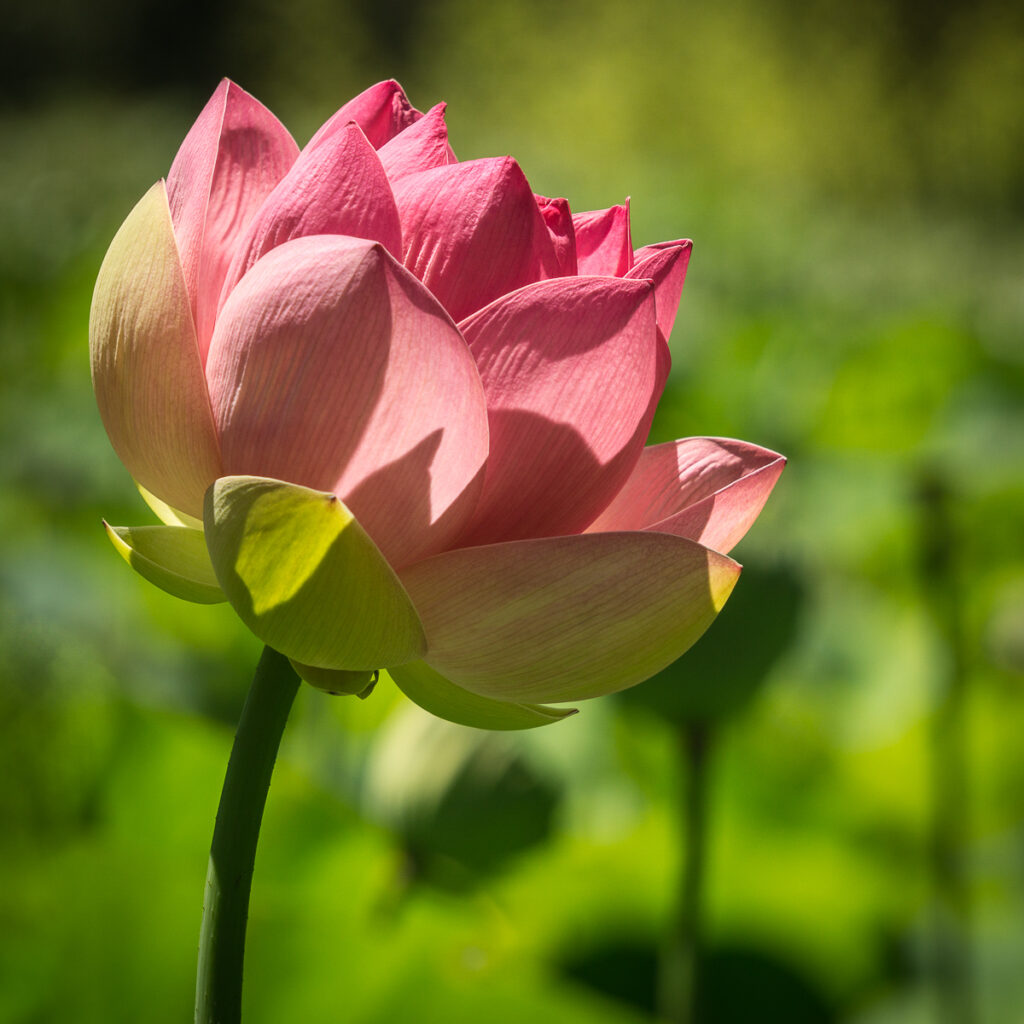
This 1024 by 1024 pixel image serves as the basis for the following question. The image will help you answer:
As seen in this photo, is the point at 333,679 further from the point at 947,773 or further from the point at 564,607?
the point at 947,773

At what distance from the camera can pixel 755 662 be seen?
0.56 m

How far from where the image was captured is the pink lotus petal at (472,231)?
0.75ft

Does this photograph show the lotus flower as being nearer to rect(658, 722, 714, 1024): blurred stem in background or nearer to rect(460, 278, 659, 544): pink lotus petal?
rect(460, 278, 659, 544): pink lotus petal

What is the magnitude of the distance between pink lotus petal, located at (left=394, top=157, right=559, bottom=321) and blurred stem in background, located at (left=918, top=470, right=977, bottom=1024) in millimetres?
733

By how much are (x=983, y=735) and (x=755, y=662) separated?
62 centimetres

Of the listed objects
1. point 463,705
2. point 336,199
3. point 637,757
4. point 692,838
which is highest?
point 336,199

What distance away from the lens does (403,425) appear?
0.22m


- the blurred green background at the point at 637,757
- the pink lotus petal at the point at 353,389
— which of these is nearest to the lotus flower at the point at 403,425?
the pink lotus petal at the point at 353,389

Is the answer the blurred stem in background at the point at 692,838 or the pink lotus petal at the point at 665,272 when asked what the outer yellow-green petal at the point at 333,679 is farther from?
the blurred stem in background at the point at 692,838

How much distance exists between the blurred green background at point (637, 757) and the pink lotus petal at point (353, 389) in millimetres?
317

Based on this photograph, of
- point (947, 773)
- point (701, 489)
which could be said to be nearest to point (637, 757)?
point (947, 773)

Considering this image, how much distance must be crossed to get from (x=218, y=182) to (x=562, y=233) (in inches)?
3.0

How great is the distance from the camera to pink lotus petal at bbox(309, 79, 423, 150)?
0.85 feet

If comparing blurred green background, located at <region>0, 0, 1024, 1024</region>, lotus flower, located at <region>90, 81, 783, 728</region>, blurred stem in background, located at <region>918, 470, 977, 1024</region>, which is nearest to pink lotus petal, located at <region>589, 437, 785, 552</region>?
lotus flower, located at <region>90, 81, 783, 728</region>
